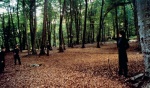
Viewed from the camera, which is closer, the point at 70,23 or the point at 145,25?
the point at 145,25

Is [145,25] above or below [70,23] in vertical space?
below

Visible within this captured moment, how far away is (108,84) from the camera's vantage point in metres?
8.75

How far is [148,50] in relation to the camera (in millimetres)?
6887

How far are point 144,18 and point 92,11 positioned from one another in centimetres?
5184

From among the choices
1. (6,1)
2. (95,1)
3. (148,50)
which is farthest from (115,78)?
(95,1)

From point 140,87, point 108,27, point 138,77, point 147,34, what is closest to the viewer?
point 147,34

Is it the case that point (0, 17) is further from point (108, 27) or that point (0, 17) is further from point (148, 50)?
point (148, 50)

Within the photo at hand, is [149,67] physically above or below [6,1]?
below

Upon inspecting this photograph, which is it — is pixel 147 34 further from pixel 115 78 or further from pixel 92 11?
pixel 92 11

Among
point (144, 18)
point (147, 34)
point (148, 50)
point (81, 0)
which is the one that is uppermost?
point (81, 0)

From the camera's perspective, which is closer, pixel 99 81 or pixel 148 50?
pixel 148 50

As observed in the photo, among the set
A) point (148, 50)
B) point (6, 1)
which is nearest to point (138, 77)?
point (148, 50)

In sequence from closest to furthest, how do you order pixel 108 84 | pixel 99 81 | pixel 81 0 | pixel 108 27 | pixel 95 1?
pixel 108 84 < pixel 99 81 < pixel 81 0 < pixel 95 1 < pixel 108 27

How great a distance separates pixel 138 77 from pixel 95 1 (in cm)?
4755
